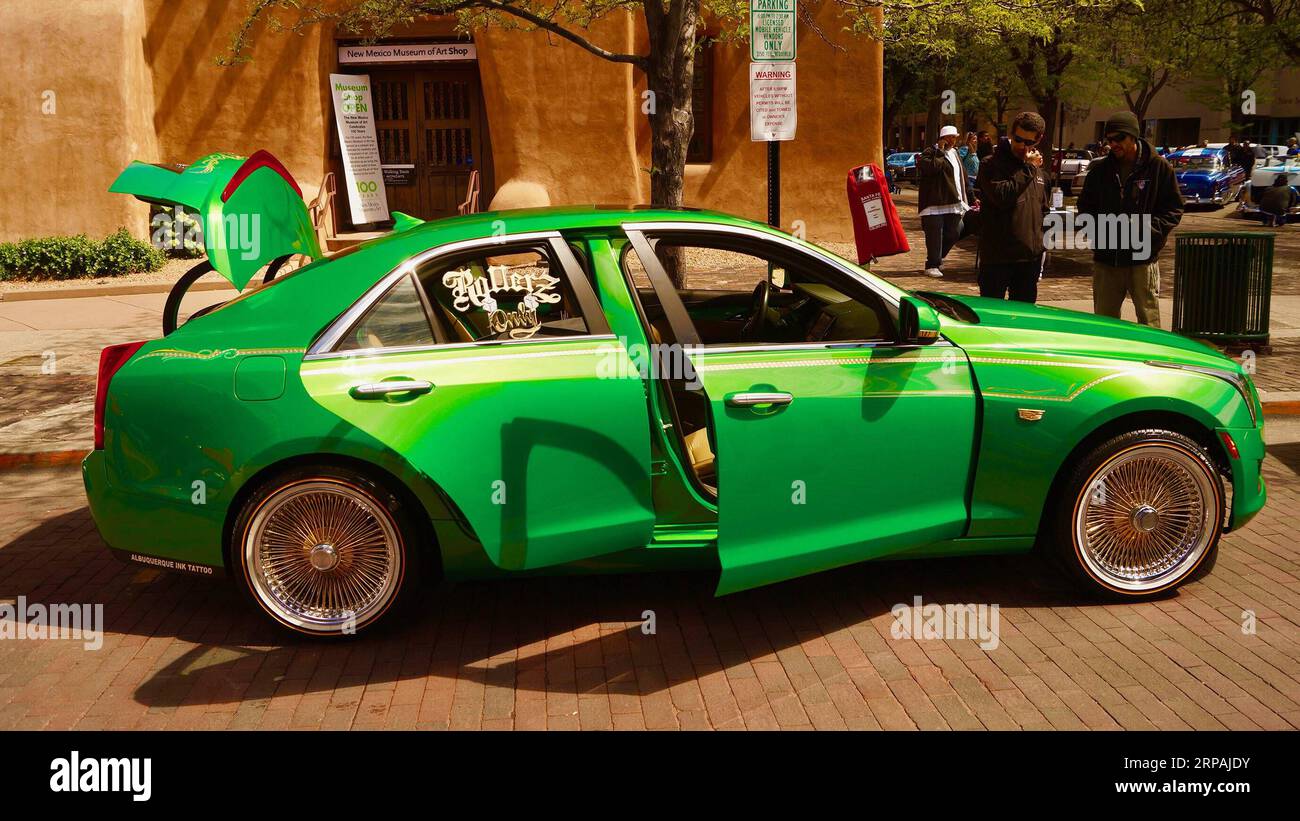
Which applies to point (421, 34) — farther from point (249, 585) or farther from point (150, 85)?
point (249, 585)

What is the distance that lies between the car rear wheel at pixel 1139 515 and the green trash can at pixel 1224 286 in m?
5.58

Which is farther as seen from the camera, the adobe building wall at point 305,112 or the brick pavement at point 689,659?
the adobe building wall at point 305,112

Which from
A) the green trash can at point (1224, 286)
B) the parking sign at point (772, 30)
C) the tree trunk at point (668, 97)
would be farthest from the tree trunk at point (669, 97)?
the green trash can at point (1224, 286)

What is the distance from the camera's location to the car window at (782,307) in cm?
530

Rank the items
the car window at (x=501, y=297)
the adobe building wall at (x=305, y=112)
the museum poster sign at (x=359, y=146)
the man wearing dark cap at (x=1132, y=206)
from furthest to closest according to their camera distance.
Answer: the museum poster sign at (x=359, y=146) → the adobe building wall at (x=305, y=112) → the man wearing dark cap at (x=1132, y=206) → the car window at (x=501, y=297)

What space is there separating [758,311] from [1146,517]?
6.49ft

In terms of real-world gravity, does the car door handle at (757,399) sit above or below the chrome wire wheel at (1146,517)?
above

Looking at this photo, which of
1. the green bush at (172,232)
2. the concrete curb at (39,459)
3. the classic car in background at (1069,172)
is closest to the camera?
the concrete curb at (39,459)

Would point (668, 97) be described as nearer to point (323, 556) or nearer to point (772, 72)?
point (772, 72)

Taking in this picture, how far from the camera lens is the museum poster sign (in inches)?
781

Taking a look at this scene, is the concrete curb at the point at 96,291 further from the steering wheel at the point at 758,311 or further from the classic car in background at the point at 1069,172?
the classic car in background at the point at 1069,172

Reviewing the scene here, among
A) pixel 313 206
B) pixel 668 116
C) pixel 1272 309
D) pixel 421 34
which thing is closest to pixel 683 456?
pixel 668 116

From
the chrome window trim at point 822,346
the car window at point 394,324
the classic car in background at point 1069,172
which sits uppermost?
the classic car in background at point 1069,172

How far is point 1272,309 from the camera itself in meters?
13.7
